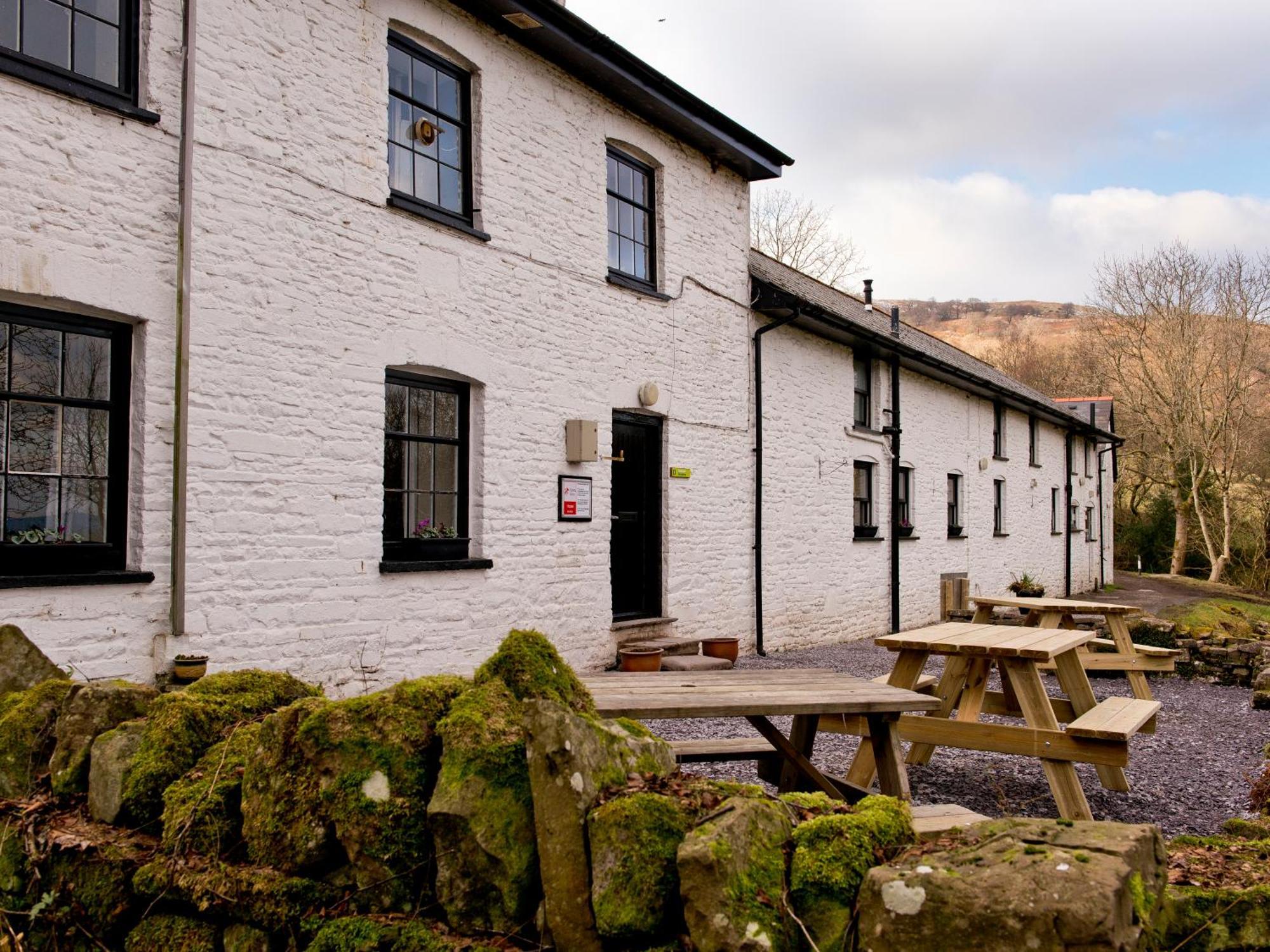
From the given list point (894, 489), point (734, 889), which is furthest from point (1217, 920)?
point (894, 489)

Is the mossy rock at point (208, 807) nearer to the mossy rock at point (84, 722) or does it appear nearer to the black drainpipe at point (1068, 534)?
the mossy rock at point (84, 722)

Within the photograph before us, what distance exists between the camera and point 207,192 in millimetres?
6586

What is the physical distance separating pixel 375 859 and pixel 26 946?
4.37 ft

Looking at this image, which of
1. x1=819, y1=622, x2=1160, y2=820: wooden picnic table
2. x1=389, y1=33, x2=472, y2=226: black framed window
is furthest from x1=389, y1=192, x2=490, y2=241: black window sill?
x1=819, y1=622, x2=1160, y2=820: wooden picnic table

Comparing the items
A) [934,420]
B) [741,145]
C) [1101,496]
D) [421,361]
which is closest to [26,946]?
[421,361]

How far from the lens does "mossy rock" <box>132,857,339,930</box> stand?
9.11 feet

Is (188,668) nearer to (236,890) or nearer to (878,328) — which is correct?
(236,890)

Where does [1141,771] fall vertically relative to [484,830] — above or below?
below

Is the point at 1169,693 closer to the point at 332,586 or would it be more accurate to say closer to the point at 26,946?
the point at 332,586

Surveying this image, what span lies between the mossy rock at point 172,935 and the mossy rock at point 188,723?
12.3 inches

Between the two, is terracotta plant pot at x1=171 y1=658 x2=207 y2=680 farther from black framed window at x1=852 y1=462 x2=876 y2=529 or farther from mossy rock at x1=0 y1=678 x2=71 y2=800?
black framed window at x1=852 y1=462 x2=876 y2=529

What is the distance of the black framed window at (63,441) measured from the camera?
228 inches

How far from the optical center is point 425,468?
8289 mm

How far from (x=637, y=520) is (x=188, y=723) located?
7.61m
